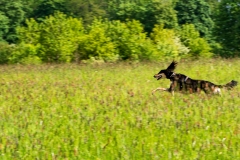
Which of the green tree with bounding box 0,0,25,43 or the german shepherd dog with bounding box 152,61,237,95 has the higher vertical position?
the german shepherd dog with bounding box 152,61,237,95

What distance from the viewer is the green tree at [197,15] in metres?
70.3

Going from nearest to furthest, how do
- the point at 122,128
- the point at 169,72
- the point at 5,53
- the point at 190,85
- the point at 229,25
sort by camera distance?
the point at 122,128, the point at 190,85, the point at 169,72, the point at 5,53, the point at 229,25

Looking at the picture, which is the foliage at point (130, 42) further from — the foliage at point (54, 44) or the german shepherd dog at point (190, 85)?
the german shepherd dog at point (190, 85)

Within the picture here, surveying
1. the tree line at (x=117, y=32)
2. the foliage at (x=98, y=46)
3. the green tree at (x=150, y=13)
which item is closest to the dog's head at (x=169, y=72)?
the tree line at (x=117, y=32)

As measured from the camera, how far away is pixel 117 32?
39.6m

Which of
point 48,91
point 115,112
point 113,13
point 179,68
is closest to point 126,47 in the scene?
point 179,68

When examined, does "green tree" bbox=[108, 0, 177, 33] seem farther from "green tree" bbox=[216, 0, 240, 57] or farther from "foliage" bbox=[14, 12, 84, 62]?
"foliage" bbox=[14, 12, 84, 62]

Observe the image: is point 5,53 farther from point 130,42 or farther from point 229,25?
point 229,25

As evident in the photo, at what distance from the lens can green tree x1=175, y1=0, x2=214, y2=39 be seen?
70.3m

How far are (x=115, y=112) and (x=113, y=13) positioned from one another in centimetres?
8041

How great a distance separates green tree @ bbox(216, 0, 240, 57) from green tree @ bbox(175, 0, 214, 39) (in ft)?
52.3

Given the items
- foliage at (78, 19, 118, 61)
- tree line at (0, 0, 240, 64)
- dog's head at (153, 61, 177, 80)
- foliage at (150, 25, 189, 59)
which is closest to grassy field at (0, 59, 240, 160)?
dog's head at (153, 61, 177, 80)

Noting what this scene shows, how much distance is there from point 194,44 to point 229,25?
10.2 metres

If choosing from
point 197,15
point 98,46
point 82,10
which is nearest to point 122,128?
point 98,46
